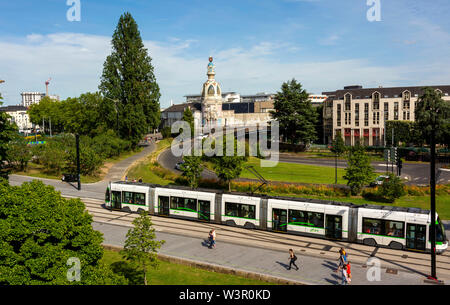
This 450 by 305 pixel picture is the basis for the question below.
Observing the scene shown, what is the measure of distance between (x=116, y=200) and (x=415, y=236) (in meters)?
25.7

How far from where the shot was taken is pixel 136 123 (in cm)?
6856

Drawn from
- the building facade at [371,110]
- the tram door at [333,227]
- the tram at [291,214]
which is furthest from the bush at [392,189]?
the building facade at [371,110]

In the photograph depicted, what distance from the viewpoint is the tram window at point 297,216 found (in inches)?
1113

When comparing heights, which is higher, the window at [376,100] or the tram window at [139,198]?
the window at [376,100]

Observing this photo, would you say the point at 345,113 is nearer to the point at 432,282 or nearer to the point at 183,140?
the point at 183,140

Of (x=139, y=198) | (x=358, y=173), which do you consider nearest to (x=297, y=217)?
(x=358, y=173)

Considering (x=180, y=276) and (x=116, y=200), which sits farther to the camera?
(x=116, y=200)

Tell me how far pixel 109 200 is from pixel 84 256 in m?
20.7

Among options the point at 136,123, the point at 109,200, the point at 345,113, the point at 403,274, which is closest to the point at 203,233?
the point at 109,200

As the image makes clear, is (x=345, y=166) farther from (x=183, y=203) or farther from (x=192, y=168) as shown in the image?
(x=183, y=203)

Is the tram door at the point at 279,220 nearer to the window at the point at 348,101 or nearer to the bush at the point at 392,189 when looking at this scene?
the bush at the point at 392,189

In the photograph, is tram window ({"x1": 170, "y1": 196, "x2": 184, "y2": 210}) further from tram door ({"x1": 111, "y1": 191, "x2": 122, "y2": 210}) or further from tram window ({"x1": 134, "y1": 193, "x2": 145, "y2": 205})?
tram door ({"x1": 111, "y1": 191, "x2": 122, "y2": 210})

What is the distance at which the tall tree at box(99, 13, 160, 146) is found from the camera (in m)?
68.4

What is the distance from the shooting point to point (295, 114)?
274 ft
